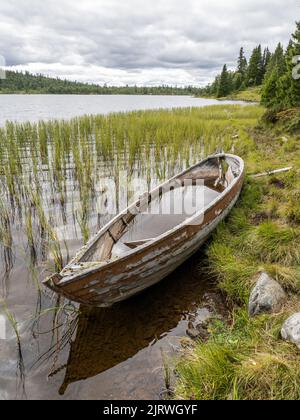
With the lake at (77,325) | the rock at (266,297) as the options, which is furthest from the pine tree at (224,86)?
the rock at (266,297)

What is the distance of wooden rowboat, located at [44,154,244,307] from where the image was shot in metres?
3.41

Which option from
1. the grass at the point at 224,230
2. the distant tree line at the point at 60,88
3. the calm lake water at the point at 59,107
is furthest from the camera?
the distant tree line at the point at 60,88

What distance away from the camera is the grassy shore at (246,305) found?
251 centimetres

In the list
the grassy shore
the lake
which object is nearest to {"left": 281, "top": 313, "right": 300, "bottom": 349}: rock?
the grassy shore

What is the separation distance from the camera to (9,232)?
5.78 m

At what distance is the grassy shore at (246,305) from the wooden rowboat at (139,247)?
55cm

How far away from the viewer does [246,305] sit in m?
3.78

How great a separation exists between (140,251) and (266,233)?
2.31 m

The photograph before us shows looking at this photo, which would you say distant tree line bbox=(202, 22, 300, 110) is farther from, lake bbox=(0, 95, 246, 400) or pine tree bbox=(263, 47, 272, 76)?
lake bbox=(0, 95, 246, 400)

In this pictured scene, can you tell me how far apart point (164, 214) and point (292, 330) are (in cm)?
361

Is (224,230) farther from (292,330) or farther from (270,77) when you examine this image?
(270,77)

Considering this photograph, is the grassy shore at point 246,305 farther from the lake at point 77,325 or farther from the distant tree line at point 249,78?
the distant tree line at point 249,78

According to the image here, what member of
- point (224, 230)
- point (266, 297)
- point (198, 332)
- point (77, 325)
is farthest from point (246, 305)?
point (77, 325)
